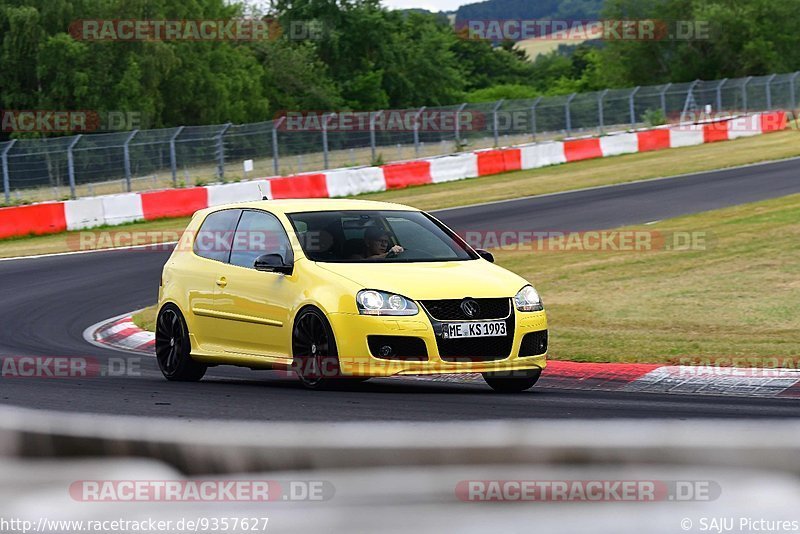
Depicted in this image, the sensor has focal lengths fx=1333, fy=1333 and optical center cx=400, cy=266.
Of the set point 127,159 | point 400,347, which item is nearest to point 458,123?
Result: point 127,159

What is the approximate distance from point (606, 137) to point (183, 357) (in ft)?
103

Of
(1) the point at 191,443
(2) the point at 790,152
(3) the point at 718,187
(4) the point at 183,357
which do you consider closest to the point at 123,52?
(2) the point at 790,152

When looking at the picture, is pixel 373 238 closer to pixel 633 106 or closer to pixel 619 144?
pixel 619 144

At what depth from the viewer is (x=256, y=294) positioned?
32.4 ft

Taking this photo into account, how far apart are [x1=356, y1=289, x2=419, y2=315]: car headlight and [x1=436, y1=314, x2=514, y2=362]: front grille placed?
0.92ft

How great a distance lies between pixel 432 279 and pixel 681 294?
19.6ft

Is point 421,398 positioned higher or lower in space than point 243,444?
lower

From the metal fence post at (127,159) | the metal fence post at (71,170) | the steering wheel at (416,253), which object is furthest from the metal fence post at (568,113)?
the steering wheel at (416,253)

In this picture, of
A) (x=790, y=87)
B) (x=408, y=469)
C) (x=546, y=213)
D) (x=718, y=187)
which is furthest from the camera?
(x=790, y=87)

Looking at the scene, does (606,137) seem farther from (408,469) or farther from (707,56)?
(707,56)

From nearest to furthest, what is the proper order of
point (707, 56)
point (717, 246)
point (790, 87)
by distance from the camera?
point (717, 246) → point (790, 87) → point (707, 56)

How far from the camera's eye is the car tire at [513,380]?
9.42 metres

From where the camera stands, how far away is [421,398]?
8.83 metres

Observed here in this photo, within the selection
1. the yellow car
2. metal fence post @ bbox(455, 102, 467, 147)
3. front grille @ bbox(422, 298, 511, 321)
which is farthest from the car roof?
metal fence post @ bbox(455, 102, 467, 147)
